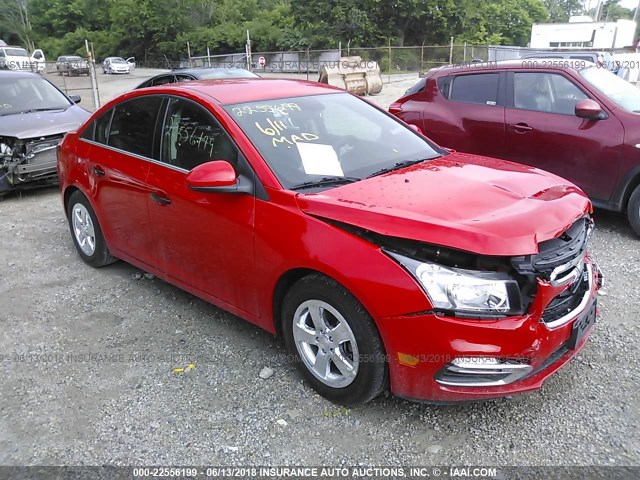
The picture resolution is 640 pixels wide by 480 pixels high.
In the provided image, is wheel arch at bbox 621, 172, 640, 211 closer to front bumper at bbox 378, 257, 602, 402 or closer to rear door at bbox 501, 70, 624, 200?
rear door at bbox 501, 70, 624, 200

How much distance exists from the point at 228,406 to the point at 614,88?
5242 mm

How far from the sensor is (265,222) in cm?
305

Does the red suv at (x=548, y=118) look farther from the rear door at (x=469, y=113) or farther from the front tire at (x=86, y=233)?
the front tire at (x=86, y=233)

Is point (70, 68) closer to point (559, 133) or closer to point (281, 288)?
point (559, 133)

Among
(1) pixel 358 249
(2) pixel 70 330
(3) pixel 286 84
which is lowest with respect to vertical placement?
(2) pixel 70 330

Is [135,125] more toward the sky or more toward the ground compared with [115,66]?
more toward the sky

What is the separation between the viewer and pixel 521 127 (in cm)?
601

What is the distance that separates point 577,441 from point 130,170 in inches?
131

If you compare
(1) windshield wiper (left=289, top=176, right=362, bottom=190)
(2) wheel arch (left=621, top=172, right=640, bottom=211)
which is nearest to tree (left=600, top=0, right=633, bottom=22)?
(2) wheel arch (left=621, top=172, right=640, bottom=211)

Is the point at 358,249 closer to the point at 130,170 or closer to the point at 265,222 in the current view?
the point at 265,222

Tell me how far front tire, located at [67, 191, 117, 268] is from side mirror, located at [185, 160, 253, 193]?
1967mm

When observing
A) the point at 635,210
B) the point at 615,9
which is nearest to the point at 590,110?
the point at 635,210

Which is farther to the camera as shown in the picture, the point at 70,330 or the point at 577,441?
the point at 70,330

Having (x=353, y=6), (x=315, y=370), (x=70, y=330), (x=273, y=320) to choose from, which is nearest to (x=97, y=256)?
(x=70, y=330)
